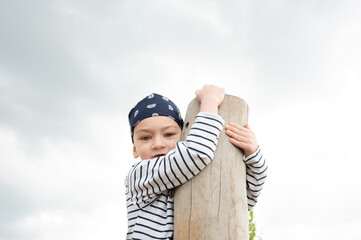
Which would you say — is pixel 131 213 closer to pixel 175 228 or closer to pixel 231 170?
pixel 175 228

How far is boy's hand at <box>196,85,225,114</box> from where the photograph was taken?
3305 millimetres

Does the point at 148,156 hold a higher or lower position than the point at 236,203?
higher

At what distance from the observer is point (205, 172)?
121 inches

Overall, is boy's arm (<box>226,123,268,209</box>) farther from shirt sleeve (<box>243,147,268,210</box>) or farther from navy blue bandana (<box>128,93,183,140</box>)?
navy blue bandana (<box>128,93,183,140</box>)

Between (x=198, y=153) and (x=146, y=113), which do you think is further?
(x=146, y=113)

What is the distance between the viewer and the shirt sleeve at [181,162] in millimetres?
3049

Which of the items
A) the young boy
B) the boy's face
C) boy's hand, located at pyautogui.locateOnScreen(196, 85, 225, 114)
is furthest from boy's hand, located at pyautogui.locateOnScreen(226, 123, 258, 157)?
the boy's face

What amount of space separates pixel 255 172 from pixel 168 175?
78 centimetres

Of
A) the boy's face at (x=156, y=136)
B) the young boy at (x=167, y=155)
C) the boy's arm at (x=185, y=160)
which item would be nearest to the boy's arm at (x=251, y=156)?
the young boy at (x=167, y=155)

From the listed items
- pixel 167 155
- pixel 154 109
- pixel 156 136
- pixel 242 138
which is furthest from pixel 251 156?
pixel 154 109

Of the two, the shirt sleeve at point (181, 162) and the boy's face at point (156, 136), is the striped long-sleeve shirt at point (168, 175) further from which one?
the boy's face at point (156, 136)

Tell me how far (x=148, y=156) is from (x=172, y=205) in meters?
0.47

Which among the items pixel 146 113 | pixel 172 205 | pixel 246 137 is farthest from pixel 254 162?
pixel 146 113

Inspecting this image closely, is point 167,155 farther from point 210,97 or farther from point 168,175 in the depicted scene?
point 210,97
